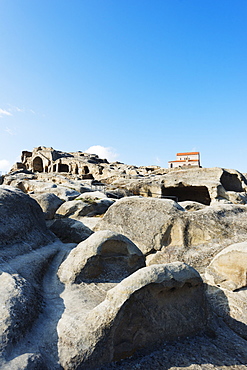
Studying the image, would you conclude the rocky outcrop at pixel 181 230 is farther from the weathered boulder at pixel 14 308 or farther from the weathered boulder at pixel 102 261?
the weathered boulder at pixel 14 308

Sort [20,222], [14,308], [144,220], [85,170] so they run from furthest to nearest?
[85,170], [144,220], [20,222], [14,308]

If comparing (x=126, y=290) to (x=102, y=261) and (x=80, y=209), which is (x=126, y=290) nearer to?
(x=102, y=261)

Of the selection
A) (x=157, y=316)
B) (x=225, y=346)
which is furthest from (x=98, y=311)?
(x=225, y=346)

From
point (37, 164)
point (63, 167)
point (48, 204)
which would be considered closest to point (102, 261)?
point (48, 204)

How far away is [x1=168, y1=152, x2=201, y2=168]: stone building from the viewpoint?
44094 millimetres

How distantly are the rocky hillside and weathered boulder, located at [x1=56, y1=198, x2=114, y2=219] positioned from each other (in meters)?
1.01

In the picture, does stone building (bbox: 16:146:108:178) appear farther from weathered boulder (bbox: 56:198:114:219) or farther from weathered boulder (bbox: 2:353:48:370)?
weathered boulder (bbox: 2:353:48:370)

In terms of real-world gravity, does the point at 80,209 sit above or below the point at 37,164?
below

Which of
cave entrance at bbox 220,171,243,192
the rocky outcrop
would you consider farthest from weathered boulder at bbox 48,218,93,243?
cave entrance at bbox 220,171,243,192

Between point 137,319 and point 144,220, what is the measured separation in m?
2.67

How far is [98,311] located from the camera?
8.19 feet

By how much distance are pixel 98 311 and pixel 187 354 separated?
0.99 m

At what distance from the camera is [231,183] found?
562 inches

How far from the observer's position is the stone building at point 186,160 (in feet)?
145
